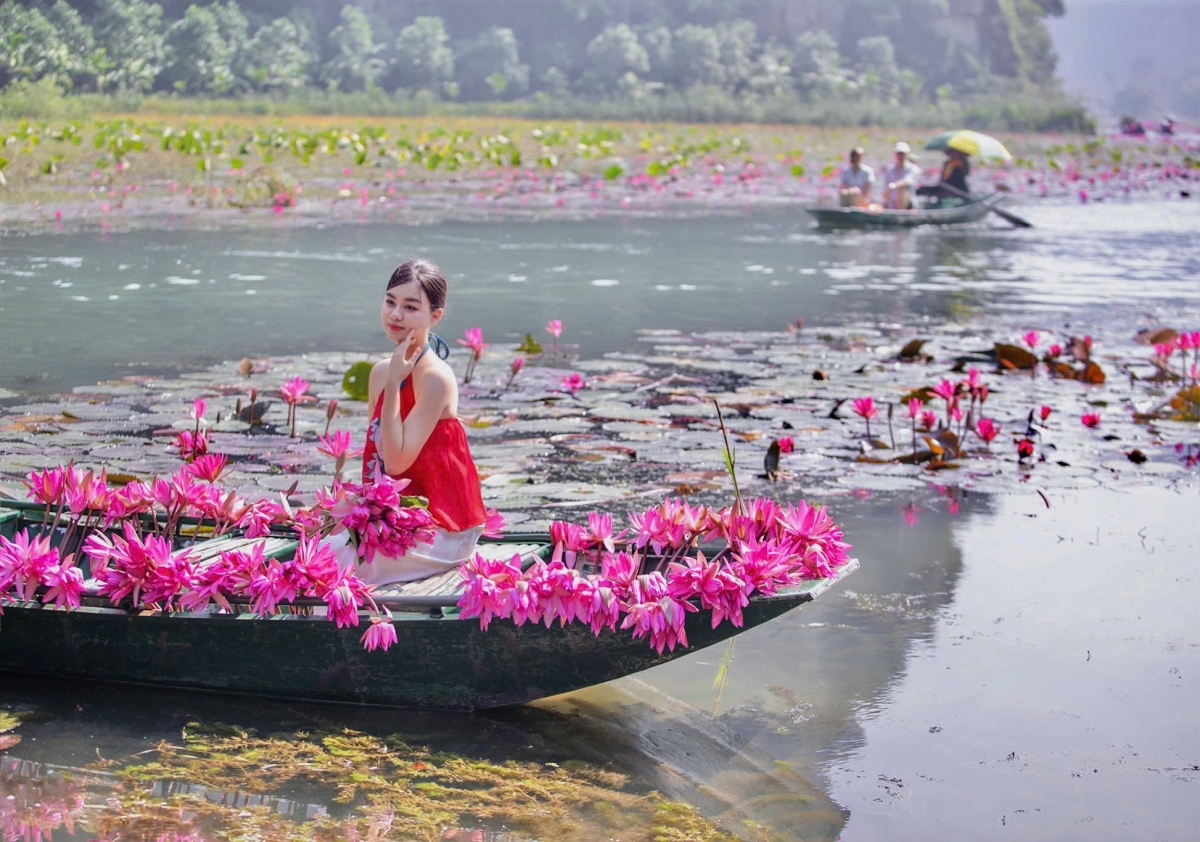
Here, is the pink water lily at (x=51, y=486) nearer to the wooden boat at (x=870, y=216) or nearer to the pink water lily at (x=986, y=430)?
the pink water lily at (x=986, y=430)

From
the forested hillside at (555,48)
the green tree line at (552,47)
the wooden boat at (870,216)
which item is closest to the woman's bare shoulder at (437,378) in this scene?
the wooden boat at (870,216)

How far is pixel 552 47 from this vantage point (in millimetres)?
65375

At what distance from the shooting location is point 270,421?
6230 millimetres

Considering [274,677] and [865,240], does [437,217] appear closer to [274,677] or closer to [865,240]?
[865,240]

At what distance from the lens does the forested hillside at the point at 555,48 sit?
40.6m

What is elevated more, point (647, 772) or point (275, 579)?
point (275, 579)

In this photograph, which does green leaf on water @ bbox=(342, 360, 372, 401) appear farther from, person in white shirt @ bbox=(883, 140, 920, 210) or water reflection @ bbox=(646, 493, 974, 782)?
person in white shirt @ bbox=(883, 140, 920, 210)

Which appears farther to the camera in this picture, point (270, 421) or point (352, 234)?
point (352, 234)

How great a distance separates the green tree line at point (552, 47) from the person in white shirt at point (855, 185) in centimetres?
2304

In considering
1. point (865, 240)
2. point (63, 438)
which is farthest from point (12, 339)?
point (865, 240)

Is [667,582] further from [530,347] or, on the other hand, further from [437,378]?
[530,347]

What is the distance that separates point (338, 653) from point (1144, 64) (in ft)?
530

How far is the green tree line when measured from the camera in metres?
40.8

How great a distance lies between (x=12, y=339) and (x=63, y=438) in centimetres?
291
